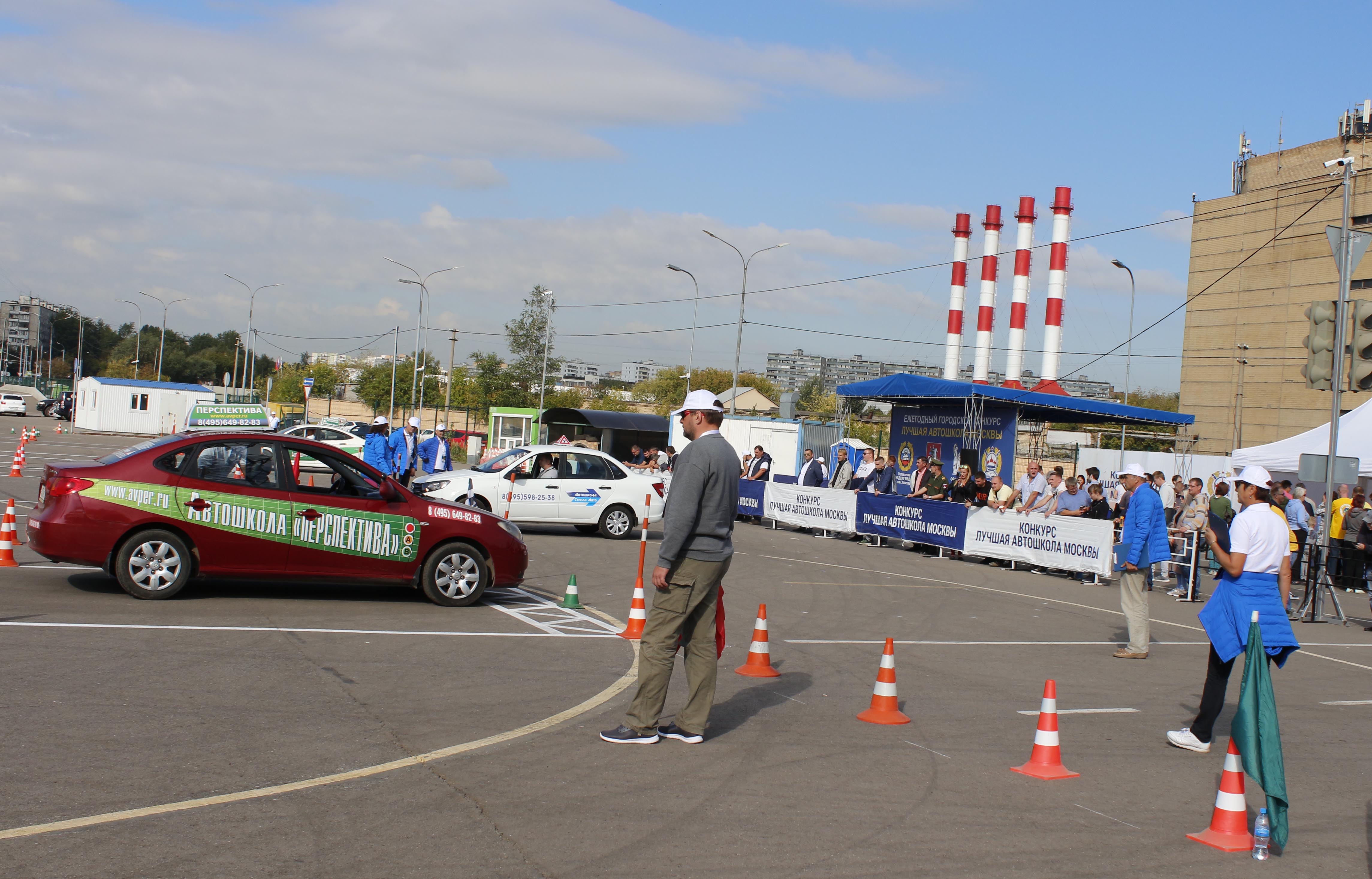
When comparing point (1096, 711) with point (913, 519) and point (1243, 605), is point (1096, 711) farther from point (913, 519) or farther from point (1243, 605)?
point (913, 519)

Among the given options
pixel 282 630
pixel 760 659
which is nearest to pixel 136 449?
pixel 282 630

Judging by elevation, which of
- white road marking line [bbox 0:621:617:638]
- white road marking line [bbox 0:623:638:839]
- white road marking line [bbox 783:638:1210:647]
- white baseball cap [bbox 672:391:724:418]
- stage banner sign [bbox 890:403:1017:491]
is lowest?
white road marking line [bbox 0:621:617:638]

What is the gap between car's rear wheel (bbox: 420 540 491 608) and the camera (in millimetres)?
10789

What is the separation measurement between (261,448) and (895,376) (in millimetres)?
23300

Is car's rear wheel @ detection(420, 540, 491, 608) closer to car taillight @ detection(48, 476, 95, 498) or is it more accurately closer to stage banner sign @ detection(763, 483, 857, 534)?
car taillight @ detection(48, 476, 95, 498)

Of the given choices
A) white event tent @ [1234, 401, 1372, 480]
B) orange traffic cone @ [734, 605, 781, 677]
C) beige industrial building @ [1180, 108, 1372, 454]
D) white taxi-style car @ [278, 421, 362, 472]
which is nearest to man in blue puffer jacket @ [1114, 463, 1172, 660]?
orange traffic cone @ [734, 605, 781, 677]

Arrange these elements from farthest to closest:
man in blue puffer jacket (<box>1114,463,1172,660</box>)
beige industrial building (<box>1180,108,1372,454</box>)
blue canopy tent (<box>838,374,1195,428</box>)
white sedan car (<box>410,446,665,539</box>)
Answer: beige industrial building (<box>1180,108,1372,454</box>)
blue canopy tent (<box>838,374,1195,428</box>)
white sedan car (<box>410,446,665,539</box>)
man in blue puffer jacket (<box>1114,463,1172,660</box>)

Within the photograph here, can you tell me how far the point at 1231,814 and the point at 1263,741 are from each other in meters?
0.41

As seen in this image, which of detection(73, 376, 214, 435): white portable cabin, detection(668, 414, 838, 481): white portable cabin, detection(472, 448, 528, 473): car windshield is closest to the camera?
detection(472, 448, 528, 473): car windshield

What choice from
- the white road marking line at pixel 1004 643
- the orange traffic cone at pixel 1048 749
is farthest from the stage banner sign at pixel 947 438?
the orange traffic cone at pixel 1048 749

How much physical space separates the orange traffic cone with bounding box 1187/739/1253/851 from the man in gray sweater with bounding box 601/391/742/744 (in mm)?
A: 2674

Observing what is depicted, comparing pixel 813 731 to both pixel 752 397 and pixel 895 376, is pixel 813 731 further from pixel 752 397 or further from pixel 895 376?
pixel 752 397

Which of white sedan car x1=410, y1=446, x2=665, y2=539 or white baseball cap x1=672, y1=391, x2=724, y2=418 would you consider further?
white sedan car x1=410, y1=446, x2=665, y2=539

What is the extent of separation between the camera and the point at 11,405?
68.2m
